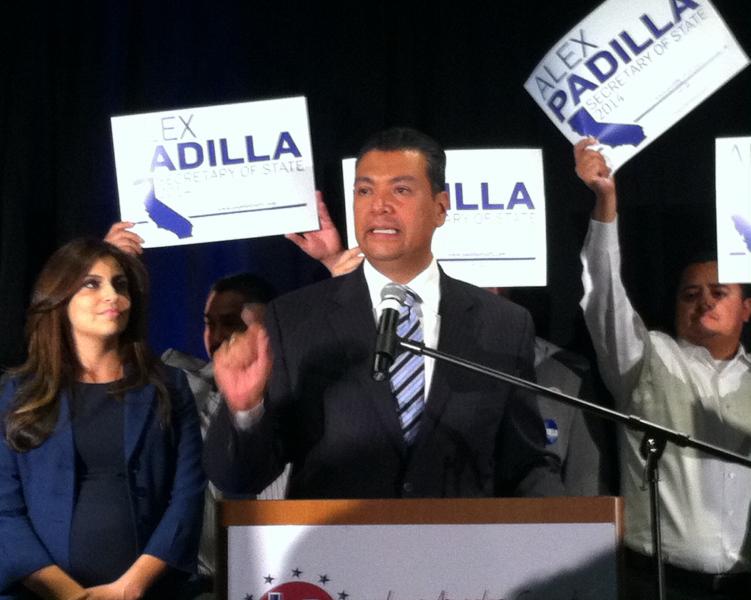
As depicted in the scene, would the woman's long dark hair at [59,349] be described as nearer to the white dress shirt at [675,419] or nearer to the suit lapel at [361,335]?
the suit lapel at [361,335]

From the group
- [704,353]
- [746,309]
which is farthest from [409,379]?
[746,309]

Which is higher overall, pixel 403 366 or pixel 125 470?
pixel 403 366

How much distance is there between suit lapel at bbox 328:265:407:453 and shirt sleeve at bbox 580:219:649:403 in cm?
85

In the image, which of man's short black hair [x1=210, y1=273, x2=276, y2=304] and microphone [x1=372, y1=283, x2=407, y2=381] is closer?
microphone [x1=372, y1=283, x2=407, y2=381]

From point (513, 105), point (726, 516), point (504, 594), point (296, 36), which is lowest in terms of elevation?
point (726, 516)

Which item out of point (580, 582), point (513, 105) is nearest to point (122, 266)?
point (513, 105)

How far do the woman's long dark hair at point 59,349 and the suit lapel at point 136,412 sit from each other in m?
0.02

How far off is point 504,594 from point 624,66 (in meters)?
2.09

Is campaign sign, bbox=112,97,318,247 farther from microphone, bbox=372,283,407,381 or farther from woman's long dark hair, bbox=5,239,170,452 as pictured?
microphone, bbox=372,283,407,381

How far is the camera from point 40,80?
3.77 metres

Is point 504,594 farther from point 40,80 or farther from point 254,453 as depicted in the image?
point 40,80

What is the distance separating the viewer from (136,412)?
295 centimetres

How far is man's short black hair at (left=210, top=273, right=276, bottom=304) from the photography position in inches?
144

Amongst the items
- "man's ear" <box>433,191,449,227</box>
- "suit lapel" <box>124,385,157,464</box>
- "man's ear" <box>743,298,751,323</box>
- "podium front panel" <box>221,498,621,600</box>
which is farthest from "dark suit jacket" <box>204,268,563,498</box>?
"man's ear" <box>743,298,751,323</box>
